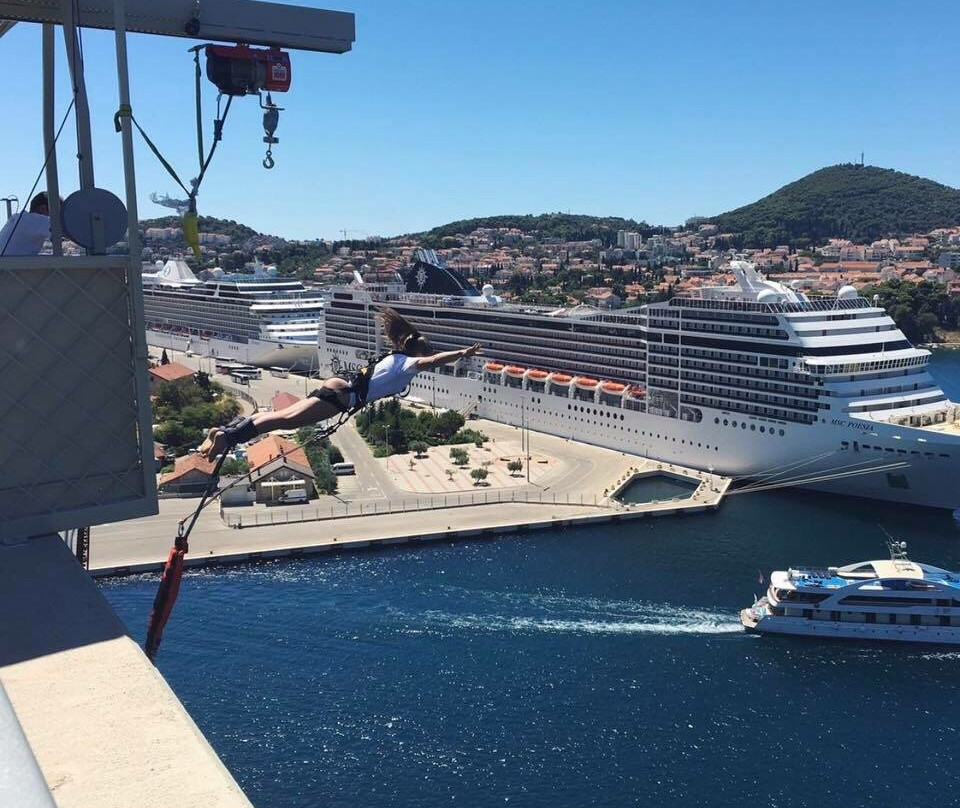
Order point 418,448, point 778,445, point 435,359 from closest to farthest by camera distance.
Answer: point 435,359, point 778,445, point 418,448

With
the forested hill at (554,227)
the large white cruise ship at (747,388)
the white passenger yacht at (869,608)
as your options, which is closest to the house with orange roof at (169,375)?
the large white cruise ship at (747,388)

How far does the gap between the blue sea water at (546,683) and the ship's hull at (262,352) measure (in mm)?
33520

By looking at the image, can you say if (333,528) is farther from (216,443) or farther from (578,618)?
(216,443)

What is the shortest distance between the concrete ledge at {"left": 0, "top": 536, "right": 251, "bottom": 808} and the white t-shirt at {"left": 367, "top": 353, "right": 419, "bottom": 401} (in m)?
2.16

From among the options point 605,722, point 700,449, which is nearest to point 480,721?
point 605,722

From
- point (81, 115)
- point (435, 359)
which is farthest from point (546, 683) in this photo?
point (81, 115)

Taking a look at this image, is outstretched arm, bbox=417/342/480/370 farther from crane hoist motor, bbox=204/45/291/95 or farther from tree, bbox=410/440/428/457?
tree, bbox=410/440/428/457

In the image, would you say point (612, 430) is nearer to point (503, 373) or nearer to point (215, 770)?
point (503, 373)

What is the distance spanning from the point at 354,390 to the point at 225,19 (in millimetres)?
3649

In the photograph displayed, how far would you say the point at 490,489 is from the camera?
95.6ft

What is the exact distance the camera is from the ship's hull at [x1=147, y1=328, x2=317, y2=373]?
55.4 metres

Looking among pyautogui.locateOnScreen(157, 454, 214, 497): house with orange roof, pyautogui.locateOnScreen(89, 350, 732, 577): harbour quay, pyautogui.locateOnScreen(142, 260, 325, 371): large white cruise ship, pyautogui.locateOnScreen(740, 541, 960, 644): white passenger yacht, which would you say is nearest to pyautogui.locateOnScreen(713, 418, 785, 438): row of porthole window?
pyautogui.locateOnScreen(89, 350, 732, 577): harbour quay

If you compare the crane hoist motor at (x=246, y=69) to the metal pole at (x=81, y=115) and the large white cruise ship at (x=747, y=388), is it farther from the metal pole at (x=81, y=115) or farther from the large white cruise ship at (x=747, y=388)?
the large white cruise ship at (x=747, y=388)

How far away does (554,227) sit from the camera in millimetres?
177250
